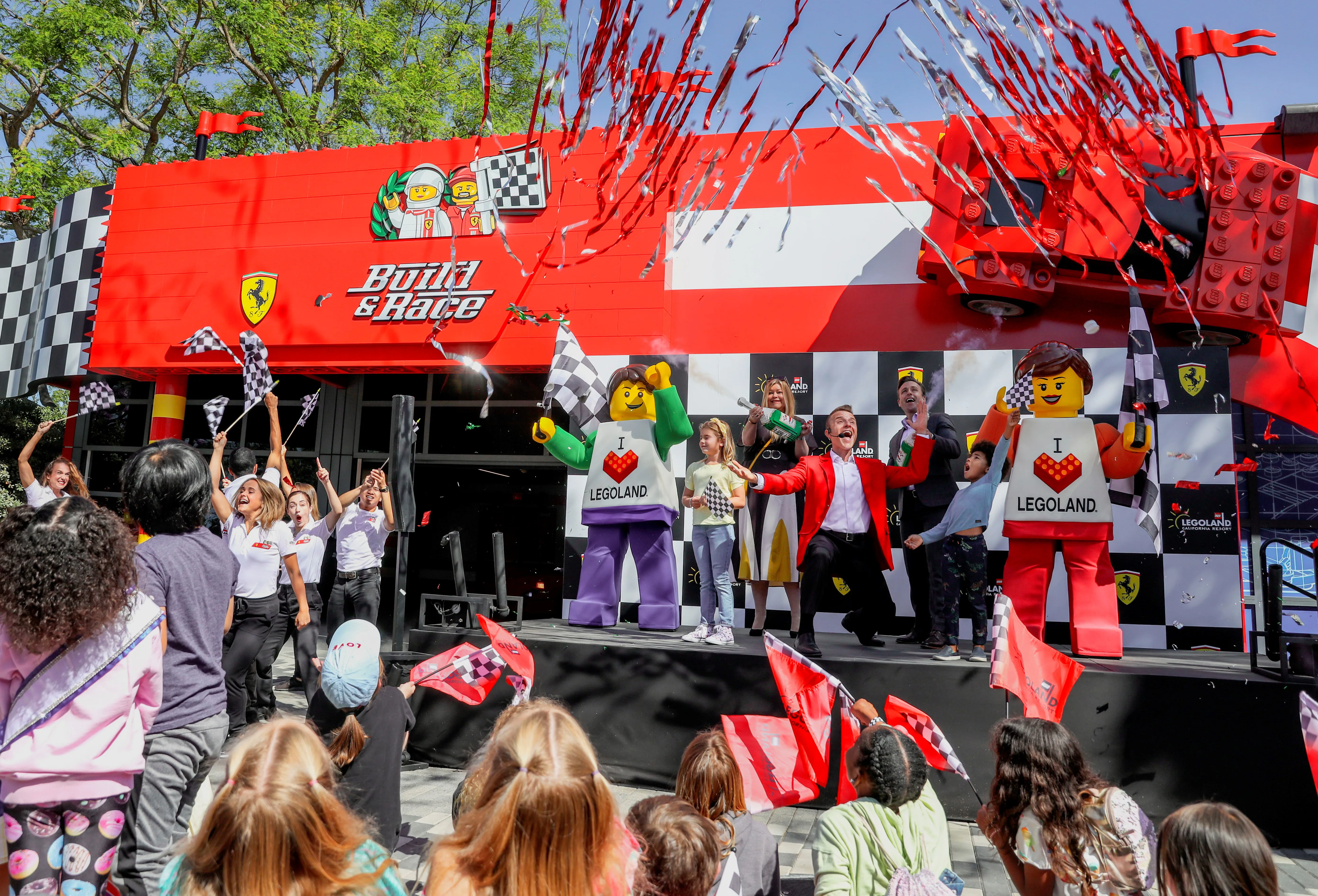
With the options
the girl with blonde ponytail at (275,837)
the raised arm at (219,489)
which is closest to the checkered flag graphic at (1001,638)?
the girl with blonde ponytail at (275,837)

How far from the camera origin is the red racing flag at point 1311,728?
2123mm

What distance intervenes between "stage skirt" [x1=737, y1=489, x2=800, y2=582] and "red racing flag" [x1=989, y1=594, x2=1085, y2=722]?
153 centimetres

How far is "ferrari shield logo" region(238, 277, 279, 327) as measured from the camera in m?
6.79

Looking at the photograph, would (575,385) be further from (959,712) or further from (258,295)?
(258,295)

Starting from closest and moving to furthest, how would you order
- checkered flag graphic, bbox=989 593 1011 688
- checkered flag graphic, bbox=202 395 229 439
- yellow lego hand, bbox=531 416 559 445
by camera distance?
1. checkered flag graphic, bbox=989 593 1011 688
2. yellow lego hand, bbox=531 416 559 445
3. checkered flag graphic, bbox=202 395 229 439

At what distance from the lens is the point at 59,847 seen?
172cm

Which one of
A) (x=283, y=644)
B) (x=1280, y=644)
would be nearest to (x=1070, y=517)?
(x=1280, y=644)

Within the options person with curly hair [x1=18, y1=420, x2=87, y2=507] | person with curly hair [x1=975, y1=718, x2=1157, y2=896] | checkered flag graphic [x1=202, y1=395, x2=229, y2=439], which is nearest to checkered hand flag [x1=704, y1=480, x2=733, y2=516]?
person with curly hair [x1=975, y1=718, x2=1157, y2=896]

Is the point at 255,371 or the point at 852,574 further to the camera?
the point at 255,371

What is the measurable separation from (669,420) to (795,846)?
7.32 feet

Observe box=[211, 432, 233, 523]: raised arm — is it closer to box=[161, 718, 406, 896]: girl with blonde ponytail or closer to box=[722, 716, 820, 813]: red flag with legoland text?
box=[722, 716, 820, 813]: red flag with legoland text

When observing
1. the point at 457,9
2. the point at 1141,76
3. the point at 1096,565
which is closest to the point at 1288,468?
the point at 1096,565

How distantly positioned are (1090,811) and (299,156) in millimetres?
7154

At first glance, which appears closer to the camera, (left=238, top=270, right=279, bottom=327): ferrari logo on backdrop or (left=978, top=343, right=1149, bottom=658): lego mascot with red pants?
(left=978, top=343, right=1149, bottom=658): lego mascot with red pants
